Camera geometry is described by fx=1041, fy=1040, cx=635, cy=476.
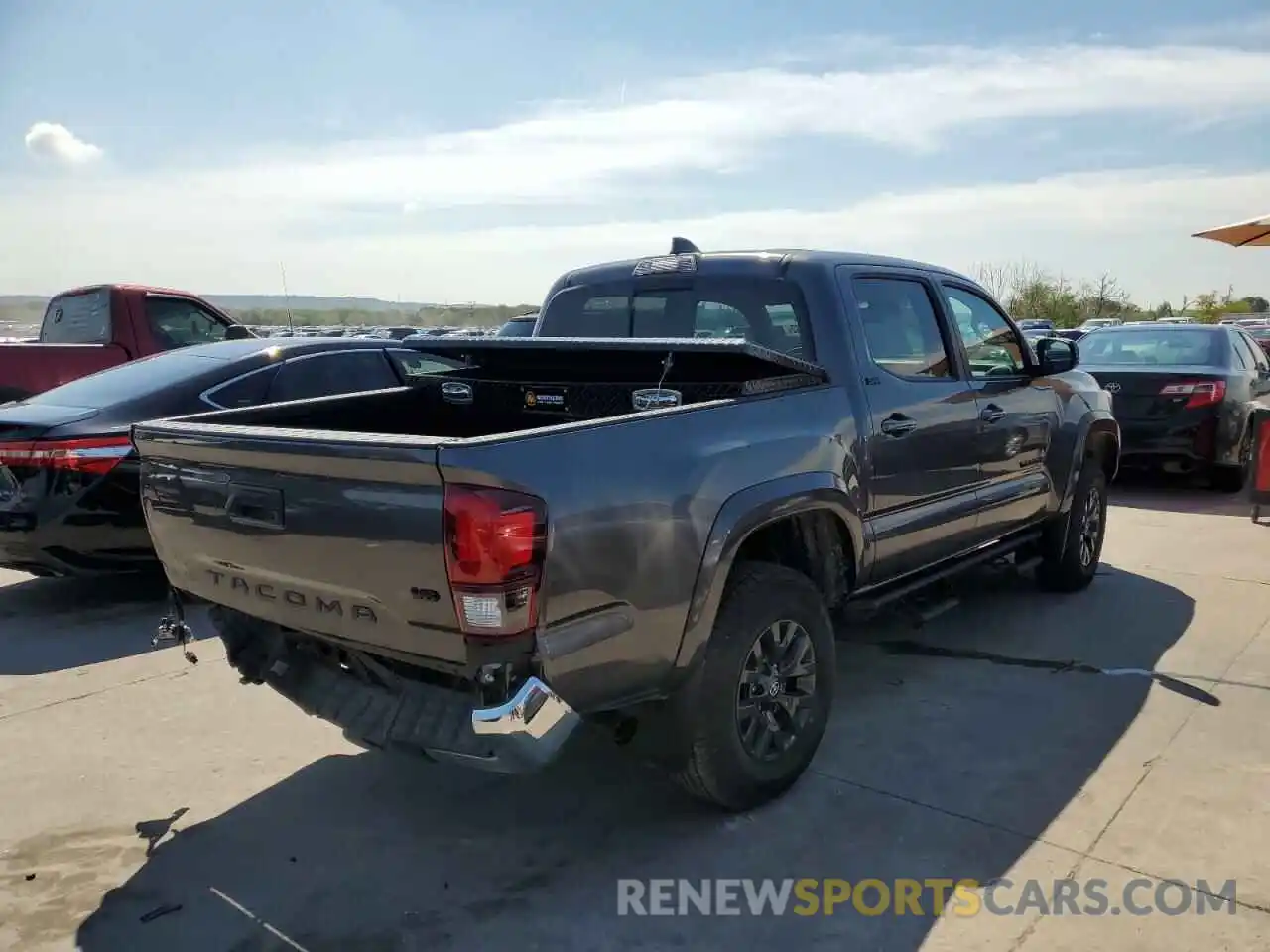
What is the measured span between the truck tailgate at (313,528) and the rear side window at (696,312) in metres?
1.99

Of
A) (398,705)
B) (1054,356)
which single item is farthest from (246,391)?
(1054,356)

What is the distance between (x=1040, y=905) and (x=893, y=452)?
6.19ft

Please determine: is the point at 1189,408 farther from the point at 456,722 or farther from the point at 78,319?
the point at 78,319

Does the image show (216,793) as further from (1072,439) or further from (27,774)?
(1072,439)

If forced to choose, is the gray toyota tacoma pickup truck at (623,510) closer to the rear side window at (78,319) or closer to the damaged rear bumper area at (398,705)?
the damaged rear bumper area at (398,705)

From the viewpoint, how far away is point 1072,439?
19.6 feet

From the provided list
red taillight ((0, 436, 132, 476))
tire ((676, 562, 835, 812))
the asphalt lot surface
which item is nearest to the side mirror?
the asphalt lot surface

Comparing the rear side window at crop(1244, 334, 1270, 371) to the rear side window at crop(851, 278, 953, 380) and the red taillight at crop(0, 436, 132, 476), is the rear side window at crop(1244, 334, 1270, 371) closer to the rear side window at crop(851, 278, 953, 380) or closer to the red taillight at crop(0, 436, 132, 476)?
the rear side window at crop(851, 278, 953, 380)

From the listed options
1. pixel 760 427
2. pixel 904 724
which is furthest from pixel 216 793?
pixel 904 724

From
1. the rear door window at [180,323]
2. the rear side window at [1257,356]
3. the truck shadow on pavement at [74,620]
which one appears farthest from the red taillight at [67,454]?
the rear side window at [1257,356]

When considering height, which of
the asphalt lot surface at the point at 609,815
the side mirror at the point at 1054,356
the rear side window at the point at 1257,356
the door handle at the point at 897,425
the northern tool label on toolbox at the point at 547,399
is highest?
the side mirror at the point at 1054,356

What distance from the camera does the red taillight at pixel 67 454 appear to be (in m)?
5.58

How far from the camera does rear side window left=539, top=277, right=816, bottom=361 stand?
14.1 feet

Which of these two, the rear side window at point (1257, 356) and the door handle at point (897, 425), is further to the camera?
the rear side window at point (1257, 356)
